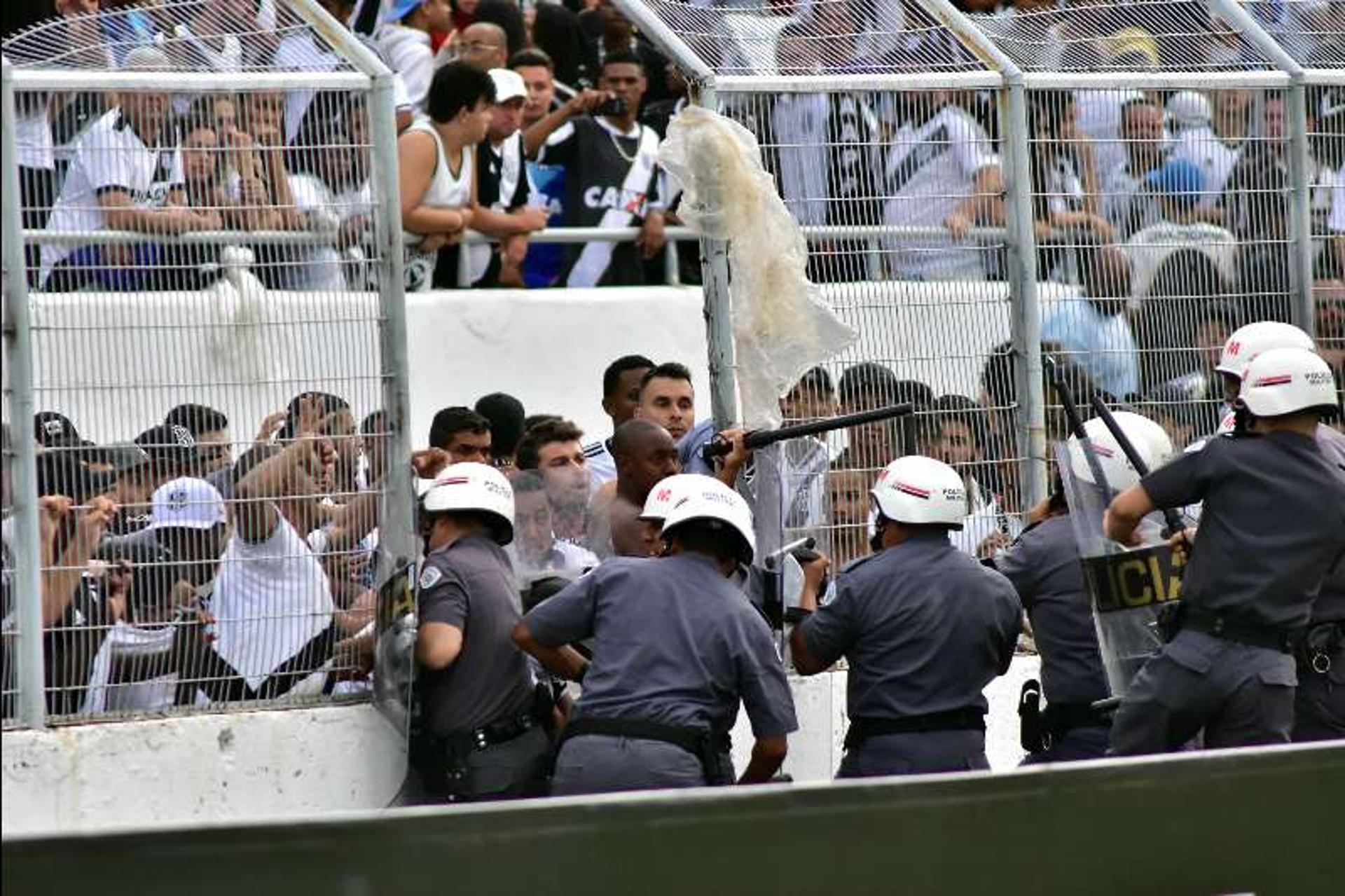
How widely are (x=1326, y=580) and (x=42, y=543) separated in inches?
170

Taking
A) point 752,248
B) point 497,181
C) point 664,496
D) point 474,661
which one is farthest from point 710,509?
point 497,181

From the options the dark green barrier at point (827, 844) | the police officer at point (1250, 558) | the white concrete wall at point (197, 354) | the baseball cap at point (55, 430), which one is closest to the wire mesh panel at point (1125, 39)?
the police officer at point (1250, 558)

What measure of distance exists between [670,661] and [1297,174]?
410 centimetres

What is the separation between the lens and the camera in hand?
1352 cm

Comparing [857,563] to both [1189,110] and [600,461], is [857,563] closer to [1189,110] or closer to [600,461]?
[600,461]

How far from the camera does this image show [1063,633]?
9477 mm

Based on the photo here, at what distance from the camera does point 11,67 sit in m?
8.52

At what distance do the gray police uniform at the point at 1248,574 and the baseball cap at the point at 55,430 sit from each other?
141 inches

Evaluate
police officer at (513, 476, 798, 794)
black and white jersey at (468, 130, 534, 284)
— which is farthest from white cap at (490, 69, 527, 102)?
police officer at (513, 476, 798, 794)

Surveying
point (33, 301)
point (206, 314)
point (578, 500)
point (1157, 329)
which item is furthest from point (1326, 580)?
point (33, 301)

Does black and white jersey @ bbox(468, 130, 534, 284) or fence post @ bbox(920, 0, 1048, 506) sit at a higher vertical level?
black and white jersey @ bbox(468, 130, 534, 284)

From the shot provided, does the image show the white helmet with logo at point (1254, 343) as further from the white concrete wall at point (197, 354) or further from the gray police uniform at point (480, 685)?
the white concrete wall at point (197, 354)

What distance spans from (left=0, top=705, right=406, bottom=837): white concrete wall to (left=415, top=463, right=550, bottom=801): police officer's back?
25 cm

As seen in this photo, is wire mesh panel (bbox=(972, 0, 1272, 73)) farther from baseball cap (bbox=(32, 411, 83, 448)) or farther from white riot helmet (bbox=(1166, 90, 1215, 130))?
baseball cap (bbox=(32, 411, 83, 448))
